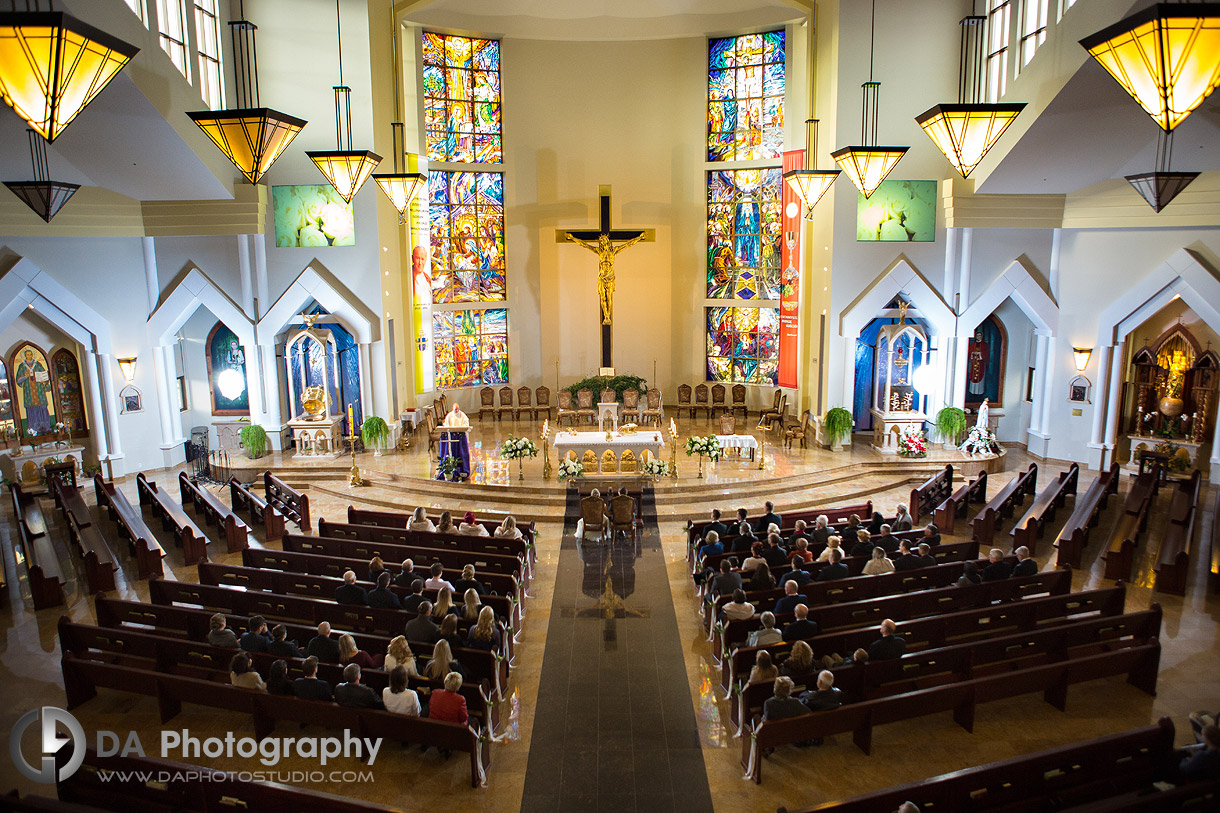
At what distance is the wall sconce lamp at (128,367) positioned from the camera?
16.7 metres

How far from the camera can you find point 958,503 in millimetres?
13414

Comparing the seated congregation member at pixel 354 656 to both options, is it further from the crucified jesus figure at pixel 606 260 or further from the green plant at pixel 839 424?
the crucified jesus figure at pixel 606 260

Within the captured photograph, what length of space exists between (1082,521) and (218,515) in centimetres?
1386

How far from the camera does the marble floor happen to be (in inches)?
263

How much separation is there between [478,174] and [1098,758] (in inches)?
733

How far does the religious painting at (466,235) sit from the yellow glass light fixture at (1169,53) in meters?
16.4

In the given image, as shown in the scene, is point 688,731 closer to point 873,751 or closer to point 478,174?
point 873,751

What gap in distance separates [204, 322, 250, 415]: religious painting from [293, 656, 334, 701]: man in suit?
44.1ft

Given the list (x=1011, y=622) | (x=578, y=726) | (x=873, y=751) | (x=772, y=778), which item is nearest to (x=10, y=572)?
(x=578, y=726)

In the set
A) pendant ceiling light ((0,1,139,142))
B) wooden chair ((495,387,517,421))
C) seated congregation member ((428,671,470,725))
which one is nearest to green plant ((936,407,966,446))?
wooden chair ((495,387,517,421))

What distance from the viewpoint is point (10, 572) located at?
37.9 feet

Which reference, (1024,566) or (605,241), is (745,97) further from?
(1024,566)

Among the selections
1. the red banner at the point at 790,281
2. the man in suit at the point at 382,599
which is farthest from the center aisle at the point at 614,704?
the red banner at the point at 790,281

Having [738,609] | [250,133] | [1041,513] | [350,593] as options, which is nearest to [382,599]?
[350,593]
